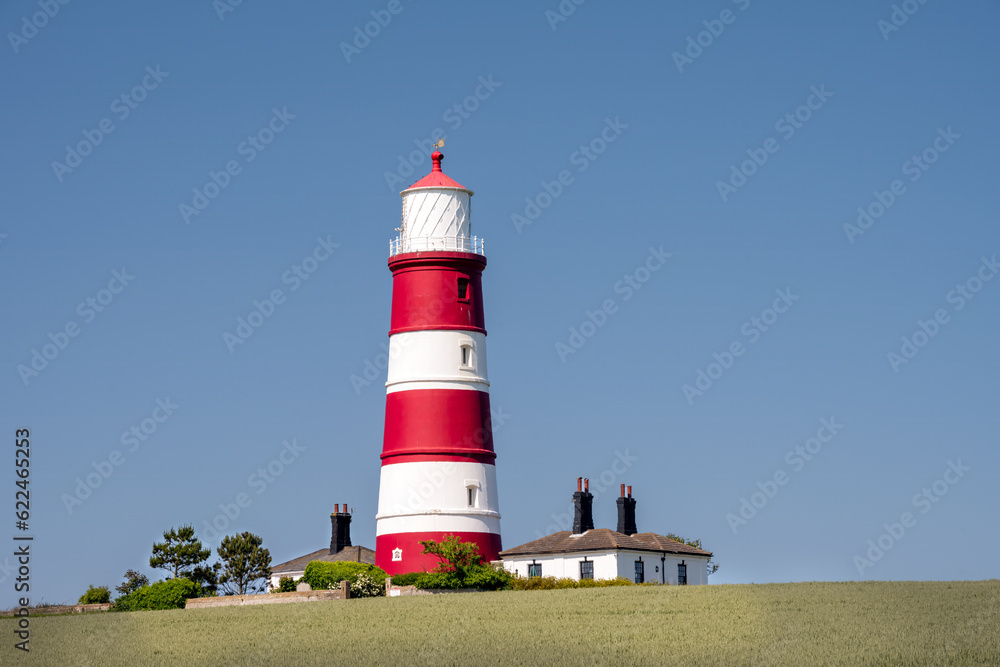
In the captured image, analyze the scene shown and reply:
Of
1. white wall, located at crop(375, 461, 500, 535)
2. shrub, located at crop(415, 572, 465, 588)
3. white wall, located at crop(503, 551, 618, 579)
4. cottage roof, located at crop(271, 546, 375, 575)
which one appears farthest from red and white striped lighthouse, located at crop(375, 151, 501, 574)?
cottage roof, located at crop(271, 546, 375, 575)

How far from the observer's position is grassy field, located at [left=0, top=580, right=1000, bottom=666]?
32.2 m

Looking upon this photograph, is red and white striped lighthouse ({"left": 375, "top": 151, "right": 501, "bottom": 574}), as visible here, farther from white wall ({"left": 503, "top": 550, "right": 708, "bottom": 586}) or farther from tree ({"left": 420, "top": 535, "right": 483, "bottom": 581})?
white wall ({"left": 503, "top": 550, "right": 708, "bottom": 586})

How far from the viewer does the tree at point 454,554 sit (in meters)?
54.4

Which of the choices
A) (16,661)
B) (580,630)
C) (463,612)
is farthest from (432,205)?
(16,661)

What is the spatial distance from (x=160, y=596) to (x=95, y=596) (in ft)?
14.2

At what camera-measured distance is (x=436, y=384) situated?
5631 centimetres

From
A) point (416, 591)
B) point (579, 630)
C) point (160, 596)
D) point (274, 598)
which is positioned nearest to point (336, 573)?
point (274, 598)

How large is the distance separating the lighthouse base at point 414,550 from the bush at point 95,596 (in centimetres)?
1184

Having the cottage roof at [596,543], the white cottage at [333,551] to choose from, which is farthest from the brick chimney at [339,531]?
the cottage roof at [596,543]

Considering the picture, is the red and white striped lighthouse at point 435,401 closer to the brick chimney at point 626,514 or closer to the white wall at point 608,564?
the white wall at point 608,564

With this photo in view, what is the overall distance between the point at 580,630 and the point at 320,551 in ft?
127

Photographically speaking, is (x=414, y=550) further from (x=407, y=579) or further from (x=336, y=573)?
(x=336, y=573)

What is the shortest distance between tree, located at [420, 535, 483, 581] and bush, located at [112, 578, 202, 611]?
9848 mm

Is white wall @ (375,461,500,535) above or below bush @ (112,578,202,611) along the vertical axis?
above
